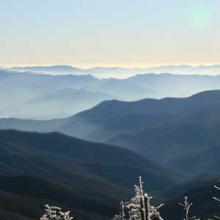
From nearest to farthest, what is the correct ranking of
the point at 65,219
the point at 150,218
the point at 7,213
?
the point at 150,218
the point at 65,219
the point at 7,213

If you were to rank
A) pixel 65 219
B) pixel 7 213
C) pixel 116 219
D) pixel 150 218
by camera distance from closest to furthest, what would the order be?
1. pixel 150 218
2. pixel 65 219
3. pixel 116 219
4. pixel 7 213

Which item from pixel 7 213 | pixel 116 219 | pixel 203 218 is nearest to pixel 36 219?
pixel 7 213

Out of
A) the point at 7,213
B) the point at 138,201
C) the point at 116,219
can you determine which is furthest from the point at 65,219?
the point at 7,213

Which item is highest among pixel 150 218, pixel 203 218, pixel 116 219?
pixel 203 218

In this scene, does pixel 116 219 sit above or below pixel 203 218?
below

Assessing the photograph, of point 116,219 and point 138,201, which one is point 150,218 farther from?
point 116,219

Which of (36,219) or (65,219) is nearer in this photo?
(65,219)

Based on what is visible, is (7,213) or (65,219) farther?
(7,213)

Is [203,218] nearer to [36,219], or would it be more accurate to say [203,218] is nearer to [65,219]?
[36,219]

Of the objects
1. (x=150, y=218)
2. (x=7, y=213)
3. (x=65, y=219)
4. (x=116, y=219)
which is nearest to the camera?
Result: (x=150, y=218)
